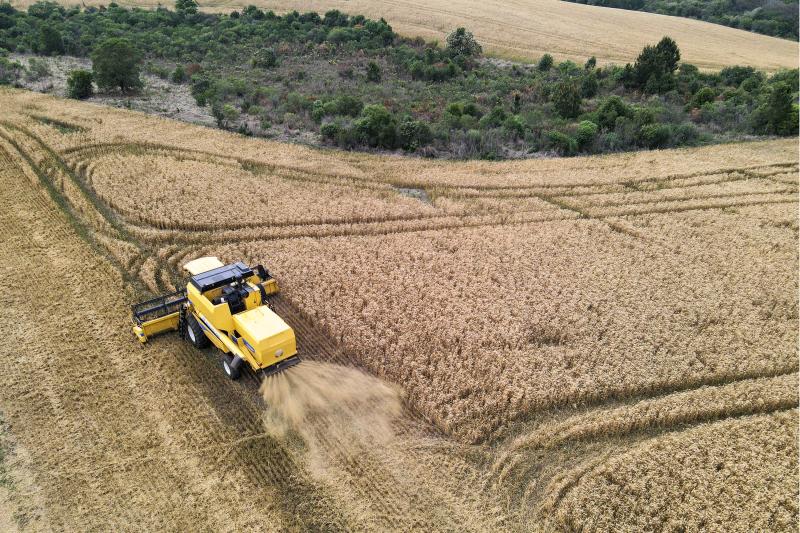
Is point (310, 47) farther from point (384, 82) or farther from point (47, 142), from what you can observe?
point (47, 142)

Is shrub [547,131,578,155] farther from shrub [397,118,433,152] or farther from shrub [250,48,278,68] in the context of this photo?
shrub [250,48,278,68]

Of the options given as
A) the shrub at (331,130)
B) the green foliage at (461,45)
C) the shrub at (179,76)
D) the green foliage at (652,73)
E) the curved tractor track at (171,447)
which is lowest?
the curved tractor track at (171,447)

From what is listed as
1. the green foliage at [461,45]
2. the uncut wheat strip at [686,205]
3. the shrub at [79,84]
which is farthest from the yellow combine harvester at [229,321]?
the green foliage at [461,45]

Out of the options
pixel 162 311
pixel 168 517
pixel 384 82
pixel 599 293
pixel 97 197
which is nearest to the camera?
pixel 168 517

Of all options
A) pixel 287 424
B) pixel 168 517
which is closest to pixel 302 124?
pixel 287 424

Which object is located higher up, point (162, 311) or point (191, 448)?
point (162, 311)

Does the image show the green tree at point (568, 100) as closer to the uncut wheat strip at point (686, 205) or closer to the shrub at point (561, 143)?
the shrub at point (561, 143)

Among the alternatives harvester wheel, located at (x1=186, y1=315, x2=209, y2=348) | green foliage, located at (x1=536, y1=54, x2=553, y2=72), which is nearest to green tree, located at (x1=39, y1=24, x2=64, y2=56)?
green foliage, located at (x1=536, y1=54, x2=553, y2=72)
